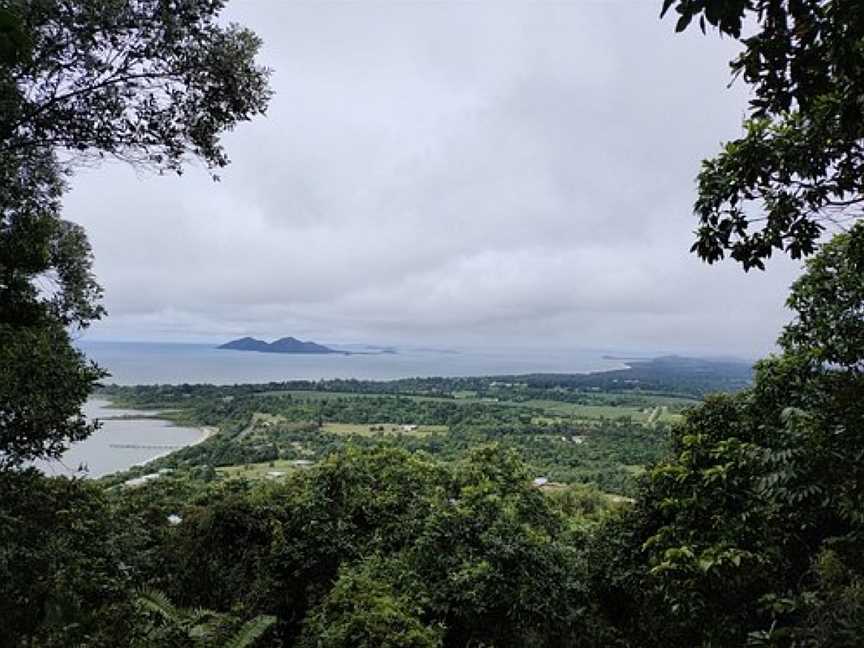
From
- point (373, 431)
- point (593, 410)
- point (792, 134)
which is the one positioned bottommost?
point (593, 410)

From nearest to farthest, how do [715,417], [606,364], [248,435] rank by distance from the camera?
[715,417] < [248,435] < [606,364]

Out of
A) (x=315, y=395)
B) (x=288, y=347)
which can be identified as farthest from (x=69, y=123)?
(x=288, y=347)

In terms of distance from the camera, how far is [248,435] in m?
22.7

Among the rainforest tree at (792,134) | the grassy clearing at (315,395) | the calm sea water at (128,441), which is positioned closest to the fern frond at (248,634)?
the rainforest tree at (792,134)

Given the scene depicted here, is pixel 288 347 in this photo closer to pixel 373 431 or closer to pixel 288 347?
pixel 288 347

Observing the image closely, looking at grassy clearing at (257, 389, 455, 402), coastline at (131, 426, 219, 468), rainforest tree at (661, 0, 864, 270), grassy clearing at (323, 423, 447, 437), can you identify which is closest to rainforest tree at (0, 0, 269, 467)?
rainforest tree at (661, 0, 864, 270)

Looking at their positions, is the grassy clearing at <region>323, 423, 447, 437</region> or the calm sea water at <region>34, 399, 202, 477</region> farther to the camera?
the grassy clearing at <region>323, 423, 447, 437</region>

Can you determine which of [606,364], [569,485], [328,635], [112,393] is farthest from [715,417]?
[606,364]

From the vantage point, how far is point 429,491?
7.20m

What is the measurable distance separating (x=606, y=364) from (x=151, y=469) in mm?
121603

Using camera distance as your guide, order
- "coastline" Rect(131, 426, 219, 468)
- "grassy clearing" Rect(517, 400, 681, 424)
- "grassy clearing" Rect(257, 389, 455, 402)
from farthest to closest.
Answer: "grassy clearing" Rect(257, 389, 455, 402)
"grassy clearing" Rect(517, 400, 681, 424)
"coastline" Rect(131, 426, 219, 468)

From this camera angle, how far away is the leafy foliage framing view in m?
2.95

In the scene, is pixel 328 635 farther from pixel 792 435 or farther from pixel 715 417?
pixel 715 417

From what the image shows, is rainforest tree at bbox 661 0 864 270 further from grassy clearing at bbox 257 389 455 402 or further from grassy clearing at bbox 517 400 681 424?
grassy clearing at bbox 257 389 455 402
